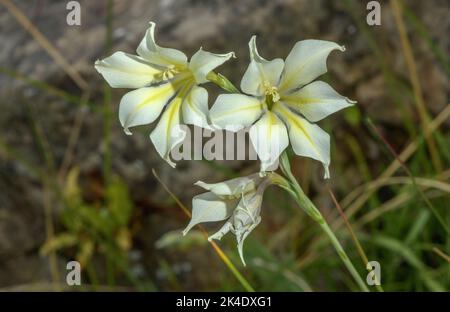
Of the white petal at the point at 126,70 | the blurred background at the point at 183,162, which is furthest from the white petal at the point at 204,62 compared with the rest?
the blurred background at the point at 183,162

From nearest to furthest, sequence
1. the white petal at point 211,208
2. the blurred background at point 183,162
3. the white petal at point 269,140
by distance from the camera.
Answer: the white petal at point 269,140 → the white petal at point 211,208 → the blurred background at point 183,162

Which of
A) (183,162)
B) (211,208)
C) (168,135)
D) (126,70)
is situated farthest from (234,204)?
(183,162)

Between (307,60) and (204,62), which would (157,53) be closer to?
(204,62)

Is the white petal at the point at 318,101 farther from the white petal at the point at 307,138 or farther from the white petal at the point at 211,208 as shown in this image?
the white petal at the point at 211,208

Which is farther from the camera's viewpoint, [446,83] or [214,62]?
[446,83]
